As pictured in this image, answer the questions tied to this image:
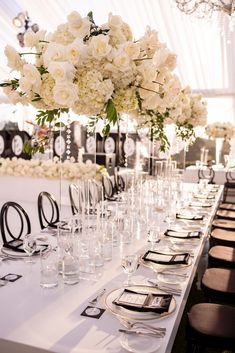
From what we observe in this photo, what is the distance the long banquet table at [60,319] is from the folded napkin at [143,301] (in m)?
0.05

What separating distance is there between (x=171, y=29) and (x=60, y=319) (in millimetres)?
8181

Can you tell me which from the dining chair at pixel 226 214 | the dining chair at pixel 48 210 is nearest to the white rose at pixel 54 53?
the dining chair at pixel 48 210

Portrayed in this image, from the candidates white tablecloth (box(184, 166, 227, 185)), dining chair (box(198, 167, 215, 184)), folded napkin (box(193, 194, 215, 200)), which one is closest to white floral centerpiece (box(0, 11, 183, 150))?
folded napkin (box(193, 194, 215, 200))

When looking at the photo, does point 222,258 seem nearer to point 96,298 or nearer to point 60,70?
point 96,298

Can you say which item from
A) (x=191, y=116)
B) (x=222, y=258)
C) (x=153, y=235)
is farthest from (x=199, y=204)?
(x=153, y=235)

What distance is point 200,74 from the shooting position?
11.3 m

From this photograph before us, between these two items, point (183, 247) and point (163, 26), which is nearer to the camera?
point (183, 247)

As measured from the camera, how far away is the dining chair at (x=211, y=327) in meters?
1.89

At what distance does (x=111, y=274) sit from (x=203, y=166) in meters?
8.49

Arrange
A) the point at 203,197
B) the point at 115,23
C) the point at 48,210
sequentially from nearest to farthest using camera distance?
the point at 115,23 → the point at 203,197 → the point at 48,210

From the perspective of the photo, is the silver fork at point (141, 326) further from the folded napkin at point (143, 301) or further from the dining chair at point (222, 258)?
the dining chair at point (222, 258)

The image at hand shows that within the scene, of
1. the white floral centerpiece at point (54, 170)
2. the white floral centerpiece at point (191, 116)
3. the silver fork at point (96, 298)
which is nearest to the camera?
the silver fork at point (96, 298)

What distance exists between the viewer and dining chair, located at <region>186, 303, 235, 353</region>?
1.89 m

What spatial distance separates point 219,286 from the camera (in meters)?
2.52
